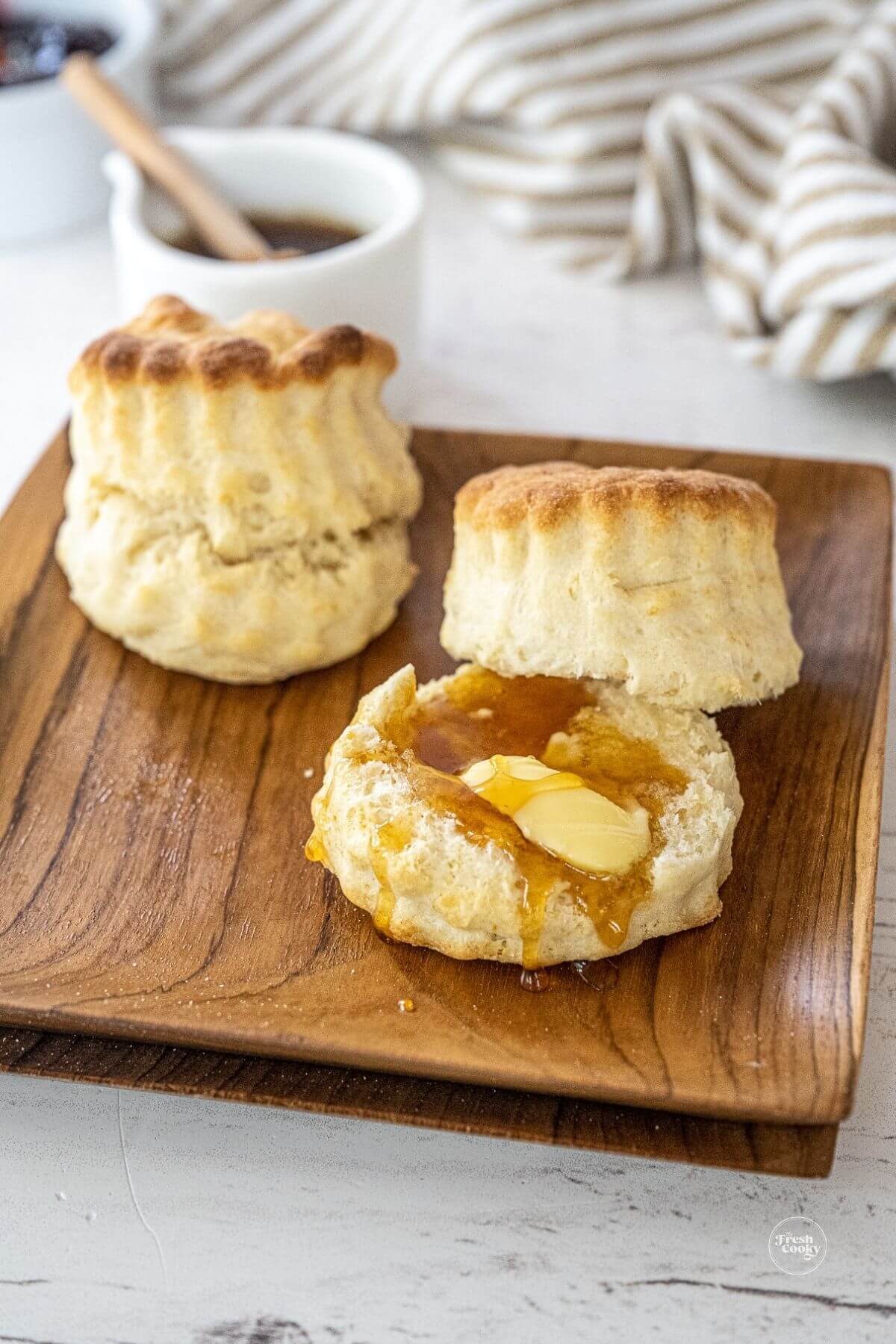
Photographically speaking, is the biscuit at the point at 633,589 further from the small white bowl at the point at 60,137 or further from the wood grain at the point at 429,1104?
the small white bowl at the point at 60,137

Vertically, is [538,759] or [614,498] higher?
[614,498]

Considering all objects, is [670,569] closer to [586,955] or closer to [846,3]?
[586,955]

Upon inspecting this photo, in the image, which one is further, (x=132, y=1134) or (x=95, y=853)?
(x=95, y=853)

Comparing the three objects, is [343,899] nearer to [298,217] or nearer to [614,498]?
[614,498]

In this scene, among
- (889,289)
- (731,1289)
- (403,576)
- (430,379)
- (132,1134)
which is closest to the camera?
(731,1289)

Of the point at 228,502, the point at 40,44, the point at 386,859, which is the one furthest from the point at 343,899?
the point at 40,44

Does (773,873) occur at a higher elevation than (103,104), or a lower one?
lower

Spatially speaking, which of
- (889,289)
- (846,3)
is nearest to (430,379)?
(889,289)

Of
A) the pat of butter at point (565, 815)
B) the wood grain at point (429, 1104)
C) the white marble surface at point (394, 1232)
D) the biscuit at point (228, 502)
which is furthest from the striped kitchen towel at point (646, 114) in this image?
the wood grain at point (429, 1104)
